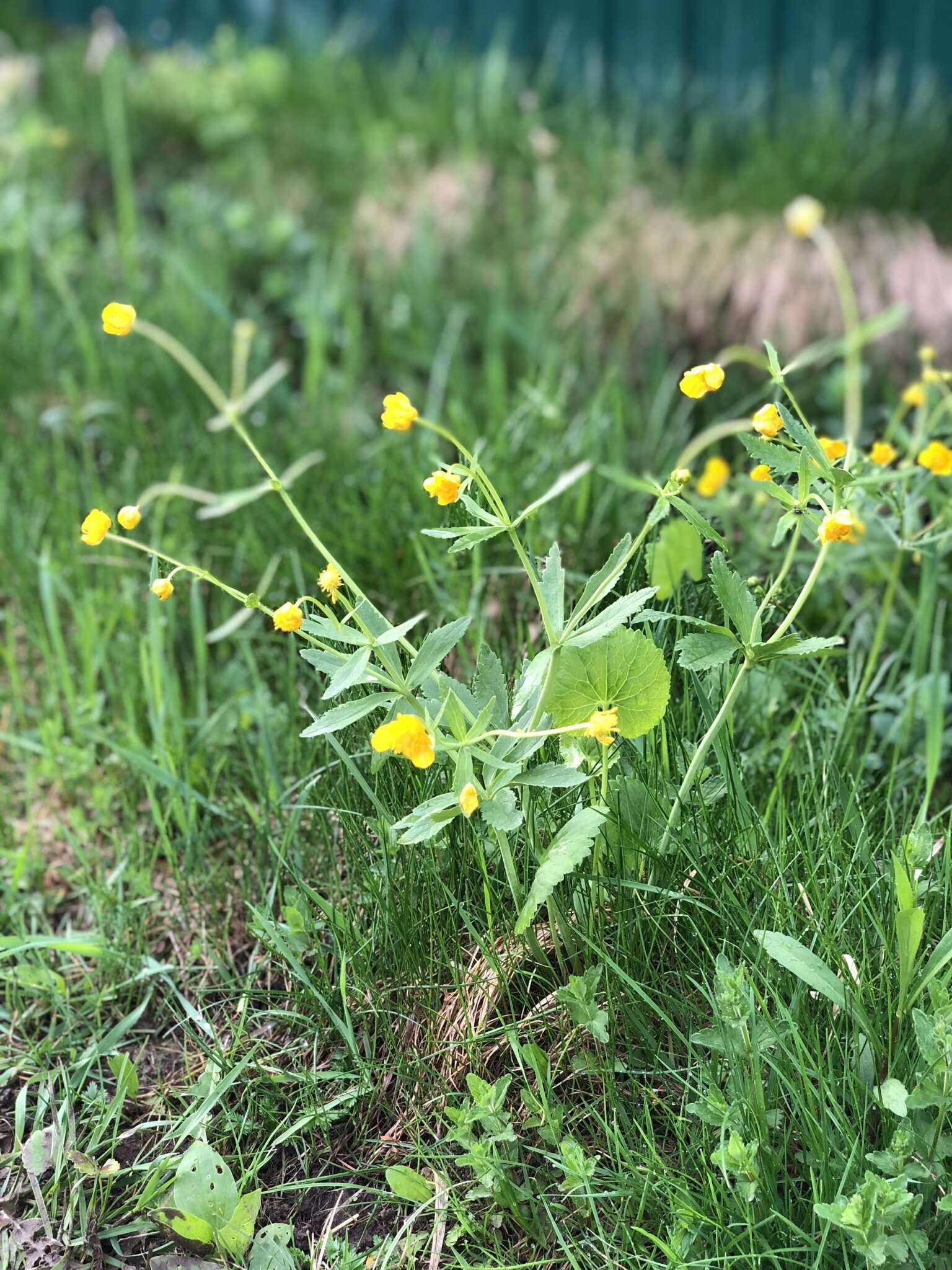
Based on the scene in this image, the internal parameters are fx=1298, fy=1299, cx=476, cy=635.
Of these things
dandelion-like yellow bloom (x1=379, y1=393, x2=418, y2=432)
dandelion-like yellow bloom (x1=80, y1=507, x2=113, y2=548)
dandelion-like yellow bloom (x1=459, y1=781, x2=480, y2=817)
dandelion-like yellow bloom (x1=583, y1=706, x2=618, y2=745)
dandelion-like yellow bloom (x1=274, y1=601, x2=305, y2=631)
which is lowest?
dandelion-like yellow bloom (x1=459, y1=781, x2=480, y2=817)

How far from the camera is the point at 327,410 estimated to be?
3.00m

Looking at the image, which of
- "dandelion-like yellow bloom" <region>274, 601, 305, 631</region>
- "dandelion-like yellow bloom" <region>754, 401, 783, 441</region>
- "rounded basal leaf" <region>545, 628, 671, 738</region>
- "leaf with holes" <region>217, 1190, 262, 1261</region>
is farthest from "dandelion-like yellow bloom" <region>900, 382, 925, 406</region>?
Answer: "leaf with holes" <region>217, 1190, 262, 1261</region>

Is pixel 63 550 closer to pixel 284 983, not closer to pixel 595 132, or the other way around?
pixel 284 983

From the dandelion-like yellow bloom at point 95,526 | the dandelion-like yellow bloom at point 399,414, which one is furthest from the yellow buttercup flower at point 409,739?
the dandelion-like yellow bloom at point 95,526

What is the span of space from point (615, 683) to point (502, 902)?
0.99 ft

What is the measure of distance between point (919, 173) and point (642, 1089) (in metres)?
3.52

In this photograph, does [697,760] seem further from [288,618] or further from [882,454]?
[882,454]

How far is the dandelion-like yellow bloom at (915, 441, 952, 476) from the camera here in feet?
5.78

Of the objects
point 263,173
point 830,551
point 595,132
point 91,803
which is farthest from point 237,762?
point 595,132

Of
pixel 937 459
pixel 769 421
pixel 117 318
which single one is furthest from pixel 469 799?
pixel 937 459

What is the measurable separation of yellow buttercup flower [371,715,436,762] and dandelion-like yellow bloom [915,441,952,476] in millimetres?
892

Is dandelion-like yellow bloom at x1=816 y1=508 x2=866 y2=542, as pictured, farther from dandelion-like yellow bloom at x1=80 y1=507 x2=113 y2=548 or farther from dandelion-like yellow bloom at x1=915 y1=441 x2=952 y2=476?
dandelion-like yellow bloom at x1=80 y1=507 x2=113 y2=548

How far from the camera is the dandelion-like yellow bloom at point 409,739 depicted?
1.23 meters

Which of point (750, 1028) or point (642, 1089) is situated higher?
point (750, 1028)
